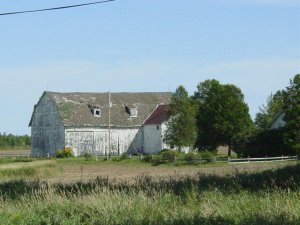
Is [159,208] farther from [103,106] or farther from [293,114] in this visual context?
[103,106]

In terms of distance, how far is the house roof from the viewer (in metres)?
79.5

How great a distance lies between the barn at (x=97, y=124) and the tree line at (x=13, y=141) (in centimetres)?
3877

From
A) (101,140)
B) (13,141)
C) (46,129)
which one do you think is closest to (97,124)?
(101,140)

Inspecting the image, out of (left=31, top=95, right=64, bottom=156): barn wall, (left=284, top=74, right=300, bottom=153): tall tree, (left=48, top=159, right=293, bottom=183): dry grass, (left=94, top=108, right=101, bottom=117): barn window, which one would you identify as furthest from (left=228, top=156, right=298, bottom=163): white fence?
(left=94, top=108, right=101, bottom=117): barn window

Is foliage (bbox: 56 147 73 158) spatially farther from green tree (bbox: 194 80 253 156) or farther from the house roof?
green tree (bbox: 194 80 253 156)

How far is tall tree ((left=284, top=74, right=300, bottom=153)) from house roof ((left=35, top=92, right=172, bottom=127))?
2625 cm

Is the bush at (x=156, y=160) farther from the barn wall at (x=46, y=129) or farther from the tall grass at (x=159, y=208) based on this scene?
the tall grass at (x=159, y=208)

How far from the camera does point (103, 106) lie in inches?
3250

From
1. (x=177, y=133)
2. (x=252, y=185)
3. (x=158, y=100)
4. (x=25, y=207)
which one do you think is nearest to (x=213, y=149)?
(x=177, y=133)

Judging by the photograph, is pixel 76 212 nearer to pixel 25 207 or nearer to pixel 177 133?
pixel 25 207

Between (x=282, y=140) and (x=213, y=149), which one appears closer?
(x=282, y=140)

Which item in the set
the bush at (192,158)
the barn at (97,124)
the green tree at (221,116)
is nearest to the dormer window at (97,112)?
the barn at (97,124)

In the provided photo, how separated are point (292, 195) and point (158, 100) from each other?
2777 inches

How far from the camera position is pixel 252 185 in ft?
70.6
